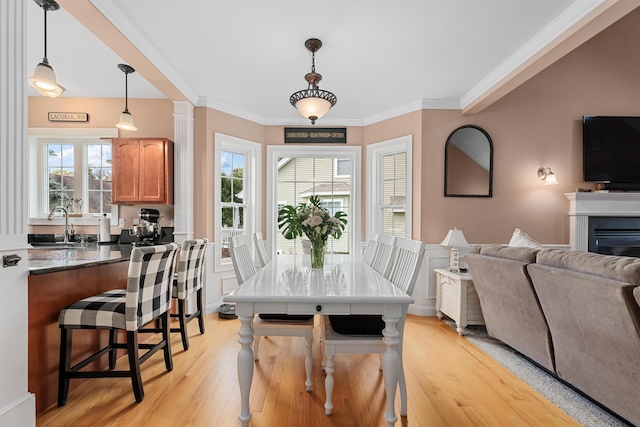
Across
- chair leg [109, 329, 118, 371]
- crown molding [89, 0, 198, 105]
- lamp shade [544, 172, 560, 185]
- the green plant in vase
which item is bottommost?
chair leg [109, 329, 118, 371]

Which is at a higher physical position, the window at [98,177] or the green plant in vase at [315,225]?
the window at [98,177]

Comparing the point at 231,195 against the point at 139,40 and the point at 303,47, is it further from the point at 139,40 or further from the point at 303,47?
the point at 303,47

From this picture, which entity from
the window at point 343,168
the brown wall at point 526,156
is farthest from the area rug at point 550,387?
the window at point 343,168

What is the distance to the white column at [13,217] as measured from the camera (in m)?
1.39

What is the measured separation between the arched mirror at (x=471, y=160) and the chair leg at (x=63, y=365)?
12.5ft

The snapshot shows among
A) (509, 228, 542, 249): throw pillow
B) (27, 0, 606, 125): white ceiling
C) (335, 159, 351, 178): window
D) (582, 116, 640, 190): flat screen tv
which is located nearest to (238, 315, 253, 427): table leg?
(27, 0, 606, 125): white ceiling

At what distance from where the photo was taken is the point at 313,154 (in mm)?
4426

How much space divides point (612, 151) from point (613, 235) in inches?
42.5

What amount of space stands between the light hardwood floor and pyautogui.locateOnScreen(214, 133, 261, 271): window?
61.8 inches

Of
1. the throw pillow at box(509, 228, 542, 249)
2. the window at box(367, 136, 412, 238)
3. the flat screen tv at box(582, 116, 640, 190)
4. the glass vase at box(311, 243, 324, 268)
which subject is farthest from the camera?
the window at box(367, 136, 412, 238)

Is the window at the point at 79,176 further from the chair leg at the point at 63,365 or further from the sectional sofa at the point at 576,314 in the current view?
the sectional sofa at the point at 576,314

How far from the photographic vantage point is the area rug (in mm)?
1730

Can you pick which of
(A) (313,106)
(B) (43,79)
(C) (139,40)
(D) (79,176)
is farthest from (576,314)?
(D) (79,176)

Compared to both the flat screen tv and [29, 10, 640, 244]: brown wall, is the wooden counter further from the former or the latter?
the flat screen tv
